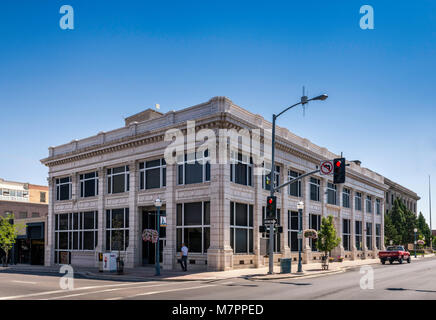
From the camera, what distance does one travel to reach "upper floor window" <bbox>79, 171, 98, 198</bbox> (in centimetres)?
4056

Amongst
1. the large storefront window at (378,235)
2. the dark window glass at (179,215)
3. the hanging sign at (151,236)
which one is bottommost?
the large storefront window at (378,235)

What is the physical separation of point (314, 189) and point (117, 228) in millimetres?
20018

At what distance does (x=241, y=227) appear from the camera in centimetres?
3194

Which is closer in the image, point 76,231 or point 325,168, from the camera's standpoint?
point 325,168

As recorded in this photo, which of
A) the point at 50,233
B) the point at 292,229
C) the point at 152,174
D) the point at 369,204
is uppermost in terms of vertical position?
the point at 152,174

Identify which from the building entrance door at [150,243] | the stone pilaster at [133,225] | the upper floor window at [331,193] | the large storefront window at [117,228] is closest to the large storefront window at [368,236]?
the upper floor window at [331,193]

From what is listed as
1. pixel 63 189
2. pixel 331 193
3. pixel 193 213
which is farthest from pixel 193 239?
pixel 331 193

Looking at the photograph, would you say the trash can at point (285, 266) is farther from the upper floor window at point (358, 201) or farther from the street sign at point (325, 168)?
the upper floor window at point (358, 201)

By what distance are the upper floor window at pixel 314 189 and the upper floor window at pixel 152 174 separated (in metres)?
16.3

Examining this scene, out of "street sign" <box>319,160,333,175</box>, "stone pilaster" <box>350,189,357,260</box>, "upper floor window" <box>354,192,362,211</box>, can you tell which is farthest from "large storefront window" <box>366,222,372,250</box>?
"street sign" <box>319,160,333,175</box>

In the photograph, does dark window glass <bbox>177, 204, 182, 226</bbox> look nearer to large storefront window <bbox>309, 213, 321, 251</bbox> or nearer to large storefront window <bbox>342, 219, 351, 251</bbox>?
large storefront window <bbox>309, 213, 321, 251</bbox>

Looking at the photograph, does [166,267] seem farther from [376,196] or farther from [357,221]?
[376,196]

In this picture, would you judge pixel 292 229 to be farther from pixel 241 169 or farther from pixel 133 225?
pixel 133 225

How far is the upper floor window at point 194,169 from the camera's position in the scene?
3100 centimetres
